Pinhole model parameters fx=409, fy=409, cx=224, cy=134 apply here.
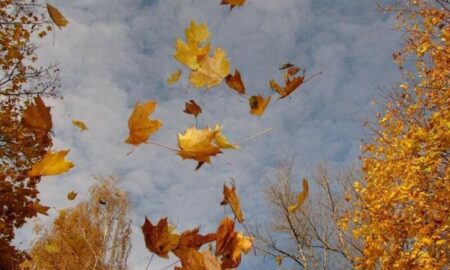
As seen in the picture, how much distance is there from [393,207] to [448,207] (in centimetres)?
94

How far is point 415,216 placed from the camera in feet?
22.9

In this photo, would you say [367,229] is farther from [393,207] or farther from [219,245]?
[219,245]

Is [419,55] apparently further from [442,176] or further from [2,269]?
[2,269]

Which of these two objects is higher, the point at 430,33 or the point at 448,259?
the point at 430,33

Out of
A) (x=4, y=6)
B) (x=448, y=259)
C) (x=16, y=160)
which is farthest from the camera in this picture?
(x=16, y=160)

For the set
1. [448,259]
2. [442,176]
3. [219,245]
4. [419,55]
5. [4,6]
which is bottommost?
[219,245]

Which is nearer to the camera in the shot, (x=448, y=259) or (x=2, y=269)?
(x=448, y=259)

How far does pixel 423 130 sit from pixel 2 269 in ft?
28.3

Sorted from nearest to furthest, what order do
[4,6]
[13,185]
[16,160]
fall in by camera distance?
[4,6], [16,160], [13,185]

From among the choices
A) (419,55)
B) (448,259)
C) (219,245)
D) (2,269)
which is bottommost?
(219,245)

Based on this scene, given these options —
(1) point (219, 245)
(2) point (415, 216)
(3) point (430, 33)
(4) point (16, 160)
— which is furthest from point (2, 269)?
(3) point (430, 33)

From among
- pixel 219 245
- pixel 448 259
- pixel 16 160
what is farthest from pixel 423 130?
pixel 16 160

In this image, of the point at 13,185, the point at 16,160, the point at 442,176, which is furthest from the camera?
the point at 13,185

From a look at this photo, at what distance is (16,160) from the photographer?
27.1 feet
